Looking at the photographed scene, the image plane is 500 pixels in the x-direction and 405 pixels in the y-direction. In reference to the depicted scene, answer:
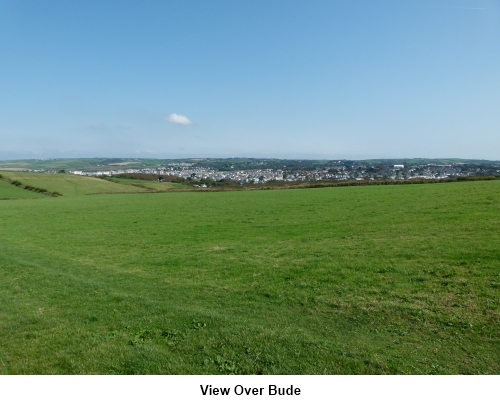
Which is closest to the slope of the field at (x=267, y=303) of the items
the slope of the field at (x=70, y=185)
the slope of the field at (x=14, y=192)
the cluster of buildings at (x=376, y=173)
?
the cluster of buildings at (x=376, y=173)

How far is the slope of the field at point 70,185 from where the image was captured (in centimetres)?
7875

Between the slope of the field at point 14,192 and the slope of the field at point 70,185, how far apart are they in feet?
10.7

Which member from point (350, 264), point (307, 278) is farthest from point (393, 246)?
point (307, 278)

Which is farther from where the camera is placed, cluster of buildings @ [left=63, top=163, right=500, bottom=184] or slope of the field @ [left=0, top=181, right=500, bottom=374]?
cluster of buildings @ [left=63, top=163, right=500, bottom=184]

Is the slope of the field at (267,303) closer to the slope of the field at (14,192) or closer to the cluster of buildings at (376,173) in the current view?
the cluster of buildings at (376,173)

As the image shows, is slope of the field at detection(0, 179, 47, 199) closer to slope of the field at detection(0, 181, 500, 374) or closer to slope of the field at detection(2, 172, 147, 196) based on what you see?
slope of the field at detection(2, 172, 147, 196)

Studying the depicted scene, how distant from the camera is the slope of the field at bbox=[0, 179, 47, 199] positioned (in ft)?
232

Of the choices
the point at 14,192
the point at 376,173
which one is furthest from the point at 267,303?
the point at 376,173

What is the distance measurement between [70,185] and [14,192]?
12.7 m

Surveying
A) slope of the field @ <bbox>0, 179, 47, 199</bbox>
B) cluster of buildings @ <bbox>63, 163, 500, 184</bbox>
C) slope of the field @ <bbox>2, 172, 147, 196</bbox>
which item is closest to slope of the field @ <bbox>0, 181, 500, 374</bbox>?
cluster of buildings @ <bbox>63, 163, 500, 184</bbox>

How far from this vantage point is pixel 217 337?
7199 millimetres

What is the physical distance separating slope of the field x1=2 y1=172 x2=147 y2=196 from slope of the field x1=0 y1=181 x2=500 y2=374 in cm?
6337

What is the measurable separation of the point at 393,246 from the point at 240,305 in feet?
27.6

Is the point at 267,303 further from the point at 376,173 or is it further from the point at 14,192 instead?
the point at 376,173
